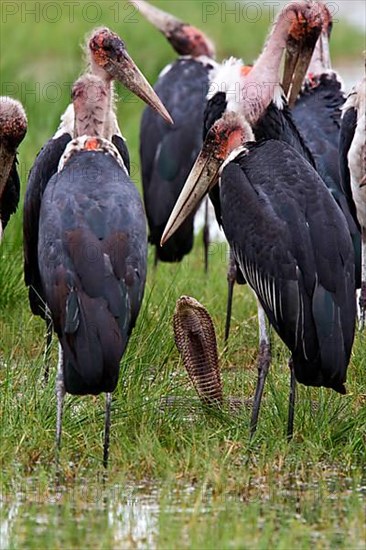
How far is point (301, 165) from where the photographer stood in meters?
5.97

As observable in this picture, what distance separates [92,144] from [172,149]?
3.23 meters

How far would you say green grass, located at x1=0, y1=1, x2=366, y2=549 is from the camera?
4.77 meters

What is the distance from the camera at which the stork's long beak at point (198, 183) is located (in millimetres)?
6535

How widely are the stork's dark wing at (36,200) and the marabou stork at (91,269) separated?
2.35ft

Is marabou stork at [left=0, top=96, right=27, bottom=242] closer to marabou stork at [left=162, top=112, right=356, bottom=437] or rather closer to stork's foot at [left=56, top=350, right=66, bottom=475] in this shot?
marabou stork at [left=162, top=112, right=356, bottom=437]

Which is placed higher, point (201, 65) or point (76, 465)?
point (201, 65)

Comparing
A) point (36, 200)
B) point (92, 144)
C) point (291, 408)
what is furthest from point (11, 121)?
point (291, 408)

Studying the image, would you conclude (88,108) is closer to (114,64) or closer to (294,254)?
(114,64)

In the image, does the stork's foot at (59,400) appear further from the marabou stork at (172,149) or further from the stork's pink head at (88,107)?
the marabou stork at (172,149)

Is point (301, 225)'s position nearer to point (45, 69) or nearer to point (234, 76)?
point (234, 76)

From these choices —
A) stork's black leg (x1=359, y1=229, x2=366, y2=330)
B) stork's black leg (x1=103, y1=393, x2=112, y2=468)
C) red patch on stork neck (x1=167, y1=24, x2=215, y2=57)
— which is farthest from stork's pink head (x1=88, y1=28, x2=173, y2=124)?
red patch on stork neck (x1=167, y1=24, x2=215, y2=57)

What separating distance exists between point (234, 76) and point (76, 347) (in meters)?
2.22

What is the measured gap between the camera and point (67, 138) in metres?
6.64

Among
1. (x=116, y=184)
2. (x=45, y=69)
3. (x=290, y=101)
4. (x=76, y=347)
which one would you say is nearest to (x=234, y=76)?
(x=290, y=101)
